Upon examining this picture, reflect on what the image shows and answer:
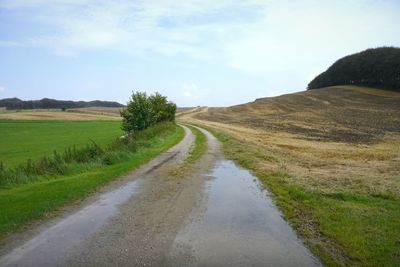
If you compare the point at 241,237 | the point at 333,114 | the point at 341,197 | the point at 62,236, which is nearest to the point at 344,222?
the point at 241,237

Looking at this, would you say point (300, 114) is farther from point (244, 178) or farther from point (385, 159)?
point (244, 178)

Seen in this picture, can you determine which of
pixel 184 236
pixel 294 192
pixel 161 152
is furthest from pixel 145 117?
pixel 184 236

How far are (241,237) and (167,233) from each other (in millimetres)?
1960

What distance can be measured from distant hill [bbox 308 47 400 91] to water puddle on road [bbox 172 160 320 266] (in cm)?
9599

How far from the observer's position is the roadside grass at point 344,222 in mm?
9070

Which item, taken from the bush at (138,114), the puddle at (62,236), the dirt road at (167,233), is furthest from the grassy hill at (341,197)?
the bush at (138,114)

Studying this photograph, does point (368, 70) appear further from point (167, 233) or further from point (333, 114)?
point (167, 233)

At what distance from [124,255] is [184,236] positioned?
1.89 m

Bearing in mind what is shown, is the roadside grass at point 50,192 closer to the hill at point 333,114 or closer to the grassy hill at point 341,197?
the grassy hill at point 341,197

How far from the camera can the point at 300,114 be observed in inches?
3100

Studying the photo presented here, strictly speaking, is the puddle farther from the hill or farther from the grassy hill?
the hill

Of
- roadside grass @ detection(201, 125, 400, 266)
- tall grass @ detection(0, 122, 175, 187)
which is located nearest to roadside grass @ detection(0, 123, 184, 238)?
tall grass @ detection(0, 122, 175, 187)

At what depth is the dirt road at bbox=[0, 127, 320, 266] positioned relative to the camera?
9070mm

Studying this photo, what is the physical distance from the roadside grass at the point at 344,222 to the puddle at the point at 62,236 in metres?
5.80
